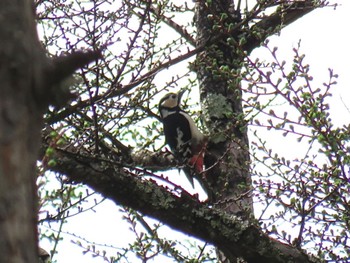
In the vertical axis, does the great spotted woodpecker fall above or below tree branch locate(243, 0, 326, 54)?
above

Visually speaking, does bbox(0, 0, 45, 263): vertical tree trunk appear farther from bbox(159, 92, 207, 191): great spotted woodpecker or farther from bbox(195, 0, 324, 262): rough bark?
bbox(159, 92, 207, 191): great spotted woodpecker

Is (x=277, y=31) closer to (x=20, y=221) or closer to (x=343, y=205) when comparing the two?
(x=343, y=205)

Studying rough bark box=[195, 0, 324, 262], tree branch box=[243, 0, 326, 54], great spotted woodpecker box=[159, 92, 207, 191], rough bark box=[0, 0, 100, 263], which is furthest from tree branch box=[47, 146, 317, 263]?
rough bark box=[0, 0, 100, 263]

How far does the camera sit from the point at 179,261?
4.18 m

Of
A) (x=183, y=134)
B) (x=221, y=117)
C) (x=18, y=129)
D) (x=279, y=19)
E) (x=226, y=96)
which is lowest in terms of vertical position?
(x=18, y=129)

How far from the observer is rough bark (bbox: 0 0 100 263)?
3.77 feet

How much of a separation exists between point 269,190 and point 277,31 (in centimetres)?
103

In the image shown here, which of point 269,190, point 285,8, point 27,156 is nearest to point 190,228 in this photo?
point 269,190

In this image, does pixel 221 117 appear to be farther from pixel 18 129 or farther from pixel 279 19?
pixel 18 129

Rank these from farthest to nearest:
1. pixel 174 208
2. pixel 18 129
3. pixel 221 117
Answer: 1. pixel 221 117
2. pixel 174 208
3. pixel 18 129

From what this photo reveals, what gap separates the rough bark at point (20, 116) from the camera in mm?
1148

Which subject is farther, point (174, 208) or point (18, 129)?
point (174, 208)

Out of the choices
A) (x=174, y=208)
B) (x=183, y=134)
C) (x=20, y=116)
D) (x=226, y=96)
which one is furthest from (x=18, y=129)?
(x=183, y=134)

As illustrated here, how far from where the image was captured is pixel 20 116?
1191 mm
